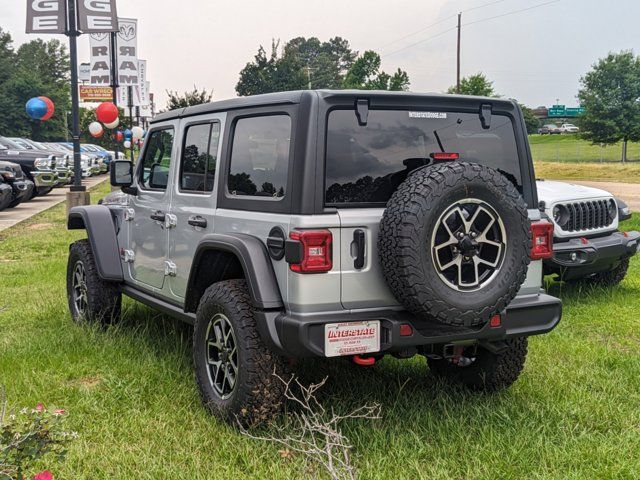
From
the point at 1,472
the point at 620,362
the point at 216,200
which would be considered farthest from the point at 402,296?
the point at 620,362

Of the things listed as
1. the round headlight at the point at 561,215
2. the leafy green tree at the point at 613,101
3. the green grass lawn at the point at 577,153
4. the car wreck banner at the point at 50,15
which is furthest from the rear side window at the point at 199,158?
the leafy green tree at the point at 613,101

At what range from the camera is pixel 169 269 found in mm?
4641

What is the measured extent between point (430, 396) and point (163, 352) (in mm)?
2001

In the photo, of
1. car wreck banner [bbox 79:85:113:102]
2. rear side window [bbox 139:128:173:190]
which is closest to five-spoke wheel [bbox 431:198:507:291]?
rear side window [bbox 139:128:173:190]

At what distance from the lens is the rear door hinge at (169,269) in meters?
4.57

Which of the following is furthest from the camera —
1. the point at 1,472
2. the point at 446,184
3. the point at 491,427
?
the point at 491,427

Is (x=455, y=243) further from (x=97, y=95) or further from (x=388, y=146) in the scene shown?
(x=97, y=95)

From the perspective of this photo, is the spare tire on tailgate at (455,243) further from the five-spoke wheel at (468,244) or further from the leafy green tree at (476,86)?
the leafy green tree at (476,86)

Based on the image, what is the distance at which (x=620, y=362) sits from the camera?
4879mm

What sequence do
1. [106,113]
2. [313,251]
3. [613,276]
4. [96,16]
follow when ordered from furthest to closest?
[106,113], [96,16], [613,276], [313,251]

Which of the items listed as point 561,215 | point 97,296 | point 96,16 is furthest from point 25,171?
point 561,215

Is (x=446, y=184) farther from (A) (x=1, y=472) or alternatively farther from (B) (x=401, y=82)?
(B) (x=401, y=82)

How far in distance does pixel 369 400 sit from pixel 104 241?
2.60 metres

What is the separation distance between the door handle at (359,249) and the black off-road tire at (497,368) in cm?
127
